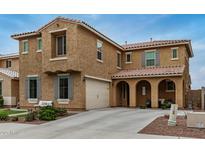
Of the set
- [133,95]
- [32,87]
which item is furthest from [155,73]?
[32,87]

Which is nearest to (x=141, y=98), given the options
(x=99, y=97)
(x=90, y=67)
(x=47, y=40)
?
(x=99, y=97)

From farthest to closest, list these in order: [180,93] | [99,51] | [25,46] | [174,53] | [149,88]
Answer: [149,88], [174,53], [25,46], [99,51], [180,93]

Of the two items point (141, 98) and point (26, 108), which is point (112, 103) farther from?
point (26, 108)

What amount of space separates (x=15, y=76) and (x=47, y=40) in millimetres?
8301

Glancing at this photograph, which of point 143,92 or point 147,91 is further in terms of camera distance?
point 143,92

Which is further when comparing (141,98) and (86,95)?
(141,98)

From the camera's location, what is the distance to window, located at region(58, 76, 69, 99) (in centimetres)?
1969

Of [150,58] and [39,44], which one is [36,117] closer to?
[39,44]

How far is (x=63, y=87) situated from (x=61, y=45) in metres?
3.47

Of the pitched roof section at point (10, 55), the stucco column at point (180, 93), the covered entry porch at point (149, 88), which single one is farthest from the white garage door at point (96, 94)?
the pitched roof section at point (10, 55)

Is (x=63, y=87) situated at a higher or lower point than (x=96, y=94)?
higher

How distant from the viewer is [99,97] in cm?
2162

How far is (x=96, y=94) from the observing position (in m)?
21.1

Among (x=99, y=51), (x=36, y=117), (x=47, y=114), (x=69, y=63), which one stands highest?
(x=99, y=51)
